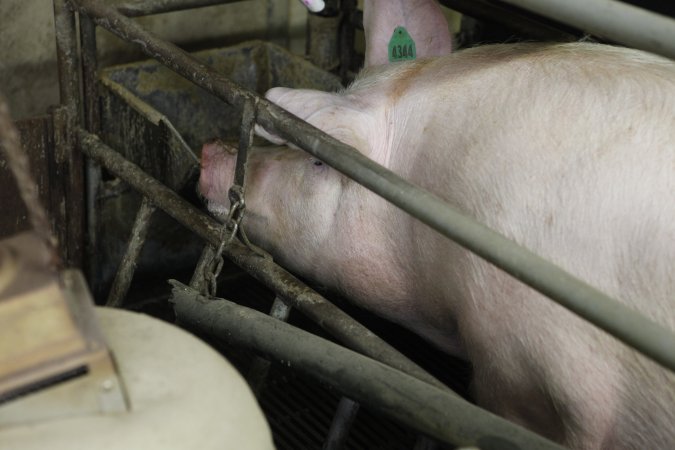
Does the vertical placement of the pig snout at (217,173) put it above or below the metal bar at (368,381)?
Answer: below

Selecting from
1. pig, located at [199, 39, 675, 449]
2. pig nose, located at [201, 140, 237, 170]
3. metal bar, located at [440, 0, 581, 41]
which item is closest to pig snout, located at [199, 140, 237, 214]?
pig nose, located at [201, 140, 237, 170]

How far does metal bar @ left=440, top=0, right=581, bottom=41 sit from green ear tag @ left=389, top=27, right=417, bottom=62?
0.54m

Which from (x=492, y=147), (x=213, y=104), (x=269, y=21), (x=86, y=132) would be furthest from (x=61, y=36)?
(x=269, y=21)

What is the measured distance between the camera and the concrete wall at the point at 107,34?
3271mm

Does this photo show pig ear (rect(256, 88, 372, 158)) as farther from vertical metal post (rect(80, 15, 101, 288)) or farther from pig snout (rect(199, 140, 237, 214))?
vertical metal post (rect(80, 15, 101, 288))

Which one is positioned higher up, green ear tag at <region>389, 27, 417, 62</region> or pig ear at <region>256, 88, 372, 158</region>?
green ear tag at <region>389, 27, 417, 62</region>

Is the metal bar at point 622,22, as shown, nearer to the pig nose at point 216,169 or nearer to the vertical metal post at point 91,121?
the pig nose at point 216,169

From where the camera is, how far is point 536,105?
5.92 ft

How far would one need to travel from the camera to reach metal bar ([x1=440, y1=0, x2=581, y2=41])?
281 cm

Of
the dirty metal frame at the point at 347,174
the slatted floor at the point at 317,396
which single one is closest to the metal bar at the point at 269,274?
the dirty metal frame at the point at 347,174

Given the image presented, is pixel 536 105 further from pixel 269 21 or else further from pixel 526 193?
pixel 269 21

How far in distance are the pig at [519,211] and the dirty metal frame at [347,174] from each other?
0.77ft

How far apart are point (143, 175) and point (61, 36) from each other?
481mm

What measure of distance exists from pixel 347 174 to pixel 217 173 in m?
1.00
